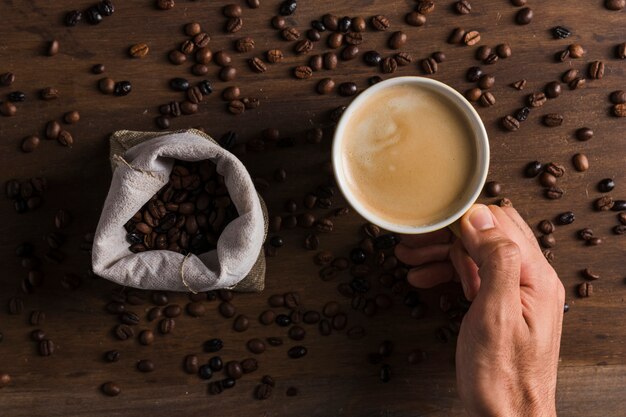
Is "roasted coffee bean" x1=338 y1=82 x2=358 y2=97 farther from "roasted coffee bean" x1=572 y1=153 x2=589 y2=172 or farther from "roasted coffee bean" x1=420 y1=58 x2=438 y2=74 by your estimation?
"roasted coffee bean" x1=572 y1=153 x2=589 y2=172

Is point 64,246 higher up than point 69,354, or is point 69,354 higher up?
point 64,246

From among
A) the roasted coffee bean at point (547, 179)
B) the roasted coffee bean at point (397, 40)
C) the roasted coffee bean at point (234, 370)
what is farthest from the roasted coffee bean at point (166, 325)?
the roasted coffee bean at point (547, 179)

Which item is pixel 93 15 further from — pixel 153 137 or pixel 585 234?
pixel 585 234

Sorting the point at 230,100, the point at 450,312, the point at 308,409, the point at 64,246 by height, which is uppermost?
the point at 230,100

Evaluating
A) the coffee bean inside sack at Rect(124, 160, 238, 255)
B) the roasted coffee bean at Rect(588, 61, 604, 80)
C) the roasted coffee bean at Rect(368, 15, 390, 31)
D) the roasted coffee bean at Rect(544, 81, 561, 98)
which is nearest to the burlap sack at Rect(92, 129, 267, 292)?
the coffee bean inside sack at Rect(124, 160, 238, 255)

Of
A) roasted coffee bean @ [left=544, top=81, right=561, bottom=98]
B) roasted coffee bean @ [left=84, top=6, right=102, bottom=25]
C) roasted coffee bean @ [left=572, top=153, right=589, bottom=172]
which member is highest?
roasted coffee bean @ [left=84, top=6, right=102, bottom=25]

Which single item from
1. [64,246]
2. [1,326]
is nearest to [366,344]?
[64,246]

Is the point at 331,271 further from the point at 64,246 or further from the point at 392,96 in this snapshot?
the point at 64,246
